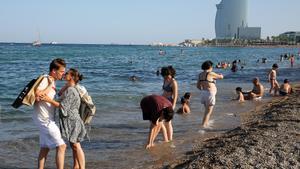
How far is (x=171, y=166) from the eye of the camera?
6.64 metres

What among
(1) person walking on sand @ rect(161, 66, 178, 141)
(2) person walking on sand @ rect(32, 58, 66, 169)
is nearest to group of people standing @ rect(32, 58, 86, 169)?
(2) person walking on sand @ rect(32, 58, 66, 169)

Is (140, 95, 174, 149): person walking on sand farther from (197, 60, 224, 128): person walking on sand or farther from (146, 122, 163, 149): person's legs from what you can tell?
(197, 60, 224, 128): person walking on sand

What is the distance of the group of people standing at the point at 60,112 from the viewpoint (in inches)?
215

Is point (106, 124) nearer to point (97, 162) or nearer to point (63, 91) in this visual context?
point (97, 162)

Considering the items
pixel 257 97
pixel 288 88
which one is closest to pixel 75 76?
pixel 257 97

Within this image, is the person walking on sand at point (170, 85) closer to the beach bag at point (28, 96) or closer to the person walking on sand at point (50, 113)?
the person walking on sand at point (50, 113)

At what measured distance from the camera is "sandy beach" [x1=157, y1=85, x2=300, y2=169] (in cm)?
591

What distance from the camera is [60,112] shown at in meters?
5.79

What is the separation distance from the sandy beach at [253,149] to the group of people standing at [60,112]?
5.60 ft

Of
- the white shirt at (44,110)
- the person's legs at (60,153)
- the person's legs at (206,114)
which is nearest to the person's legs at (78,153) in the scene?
the person's legs at (60,153)

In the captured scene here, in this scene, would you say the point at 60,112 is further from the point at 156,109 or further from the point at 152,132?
the point at 152,132

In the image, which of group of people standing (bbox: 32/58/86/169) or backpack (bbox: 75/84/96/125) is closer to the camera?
group of people standing (bbox: 32/58/86/169)

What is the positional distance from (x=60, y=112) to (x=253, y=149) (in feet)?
9.78

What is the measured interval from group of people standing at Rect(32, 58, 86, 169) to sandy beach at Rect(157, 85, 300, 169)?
5.60 ft
